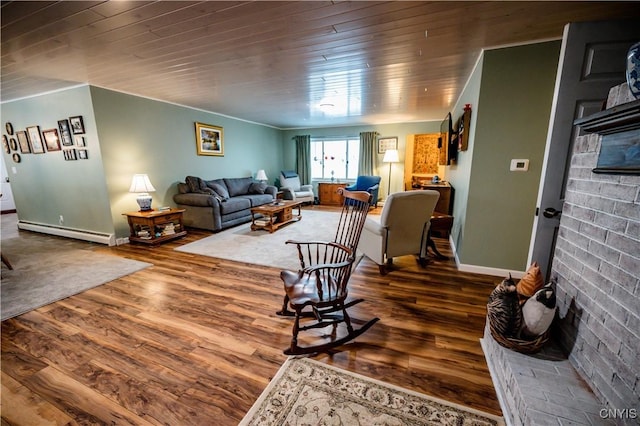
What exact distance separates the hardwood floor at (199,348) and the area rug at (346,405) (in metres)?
0.07

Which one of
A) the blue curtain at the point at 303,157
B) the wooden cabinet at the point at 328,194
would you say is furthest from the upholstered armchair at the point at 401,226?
the blue curtain at the point at 303,157

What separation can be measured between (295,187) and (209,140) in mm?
2773

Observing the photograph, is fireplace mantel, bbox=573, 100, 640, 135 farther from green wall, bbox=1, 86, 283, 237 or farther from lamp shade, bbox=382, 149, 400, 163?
lamp shade, bbox=382, 149, 400, 163

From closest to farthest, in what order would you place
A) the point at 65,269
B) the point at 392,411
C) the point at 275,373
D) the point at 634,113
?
the point at 634,113 → the point at 392,411 → the point at 275,373 → the point at 65,269

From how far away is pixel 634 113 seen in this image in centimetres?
87

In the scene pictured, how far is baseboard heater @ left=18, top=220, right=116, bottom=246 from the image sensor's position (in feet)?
12.7

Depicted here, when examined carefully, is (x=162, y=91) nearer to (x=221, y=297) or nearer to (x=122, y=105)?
(x=122, y=105)

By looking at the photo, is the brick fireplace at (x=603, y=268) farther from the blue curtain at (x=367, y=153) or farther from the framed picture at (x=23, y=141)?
the framed picture at (x=23, y=141)

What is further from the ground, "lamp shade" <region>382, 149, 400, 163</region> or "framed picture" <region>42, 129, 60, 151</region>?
"framed picture" <region>42, 129, 60, 151</region>

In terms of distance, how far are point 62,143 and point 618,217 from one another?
6183 mm

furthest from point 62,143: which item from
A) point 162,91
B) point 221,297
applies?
point 221,297

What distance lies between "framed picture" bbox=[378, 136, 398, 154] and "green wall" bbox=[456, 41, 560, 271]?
4425 millimetres

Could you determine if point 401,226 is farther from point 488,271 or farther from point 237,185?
point 237,185

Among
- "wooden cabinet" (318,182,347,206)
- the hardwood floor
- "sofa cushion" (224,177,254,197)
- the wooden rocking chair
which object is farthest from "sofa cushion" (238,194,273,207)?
the wooden rocking chair
